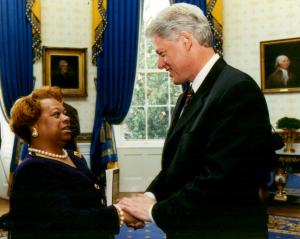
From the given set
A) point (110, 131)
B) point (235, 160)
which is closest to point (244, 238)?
point (235, 160)

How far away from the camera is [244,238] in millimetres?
1755

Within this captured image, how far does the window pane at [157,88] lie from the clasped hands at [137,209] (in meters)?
6.23

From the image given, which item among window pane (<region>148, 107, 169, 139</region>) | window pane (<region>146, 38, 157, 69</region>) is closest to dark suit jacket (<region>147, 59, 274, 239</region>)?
window pane (<region>148, 107, 169, 139</region>)

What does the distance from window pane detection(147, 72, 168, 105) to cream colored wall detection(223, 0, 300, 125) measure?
1339 millimetres

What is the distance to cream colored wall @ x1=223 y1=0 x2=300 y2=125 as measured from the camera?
7863mm

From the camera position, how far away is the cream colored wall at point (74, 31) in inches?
314

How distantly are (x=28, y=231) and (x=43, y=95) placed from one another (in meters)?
0.80

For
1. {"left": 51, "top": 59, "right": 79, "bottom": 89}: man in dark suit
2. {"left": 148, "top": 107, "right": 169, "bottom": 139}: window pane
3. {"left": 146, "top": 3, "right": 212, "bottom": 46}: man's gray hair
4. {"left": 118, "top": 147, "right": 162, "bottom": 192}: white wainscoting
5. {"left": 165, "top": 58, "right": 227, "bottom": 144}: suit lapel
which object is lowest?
{"left": 118, "top": 147, "right": 162, "bottom": 192}: white wainscoting

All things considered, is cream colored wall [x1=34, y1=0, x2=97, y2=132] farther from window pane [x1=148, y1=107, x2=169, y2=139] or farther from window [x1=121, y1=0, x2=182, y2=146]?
window pane [x1=148, y1=107, x2=169, y2=139]

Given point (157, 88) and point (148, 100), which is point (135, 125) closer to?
point (148, 100)

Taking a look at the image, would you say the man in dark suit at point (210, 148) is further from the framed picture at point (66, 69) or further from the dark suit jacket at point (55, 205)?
the framed picture at point (66, 69)

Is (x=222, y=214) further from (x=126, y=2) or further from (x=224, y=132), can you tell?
(x=126, y=2)

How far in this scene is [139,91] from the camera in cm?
852

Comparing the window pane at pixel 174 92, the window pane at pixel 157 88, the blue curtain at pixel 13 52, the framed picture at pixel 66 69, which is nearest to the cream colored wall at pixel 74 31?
the framed picture at pixel 66 69
